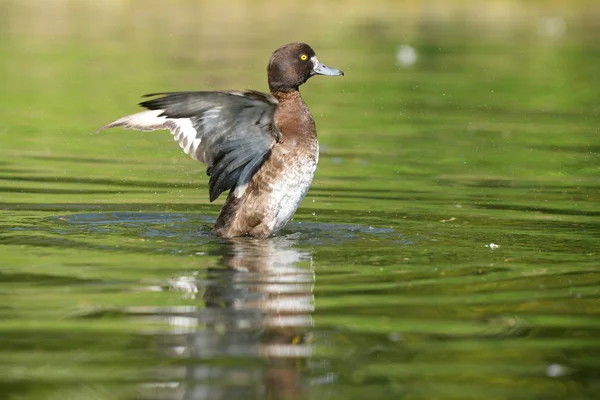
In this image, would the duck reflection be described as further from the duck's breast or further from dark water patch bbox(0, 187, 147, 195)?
dark water patch bbox(0, 187, 147, 195)

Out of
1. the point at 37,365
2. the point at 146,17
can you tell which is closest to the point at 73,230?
the point at 37,365

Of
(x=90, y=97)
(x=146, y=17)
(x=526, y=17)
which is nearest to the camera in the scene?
(x=90, y=97)

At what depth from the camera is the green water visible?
5227 millimetres

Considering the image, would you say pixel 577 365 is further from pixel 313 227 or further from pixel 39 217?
pixel 39 217

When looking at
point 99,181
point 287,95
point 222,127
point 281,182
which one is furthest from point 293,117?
point 99,181

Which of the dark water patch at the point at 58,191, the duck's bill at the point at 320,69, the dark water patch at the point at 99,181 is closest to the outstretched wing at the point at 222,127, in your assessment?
the duck's bill at the point at 320,69

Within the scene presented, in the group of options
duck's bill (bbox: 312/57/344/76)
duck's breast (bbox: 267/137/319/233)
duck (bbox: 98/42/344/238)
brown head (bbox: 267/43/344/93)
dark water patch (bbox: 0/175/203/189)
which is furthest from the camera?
dark water patch (bbox: 0/175/203/189)

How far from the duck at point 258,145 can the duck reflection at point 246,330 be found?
0.78 meters

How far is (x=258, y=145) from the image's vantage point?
27.9 ft

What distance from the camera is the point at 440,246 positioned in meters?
8.20

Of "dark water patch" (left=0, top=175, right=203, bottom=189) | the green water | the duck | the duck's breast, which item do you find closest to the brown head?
the duck

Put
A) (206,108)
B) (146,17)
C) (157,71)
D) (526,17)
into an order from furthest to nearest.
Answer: (526,17), (146,17), (157,71), (206,108)

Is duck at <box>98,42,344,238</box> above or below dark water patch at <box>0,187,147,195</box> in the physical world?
above

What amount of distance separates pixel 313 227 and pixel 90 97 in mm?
9653
